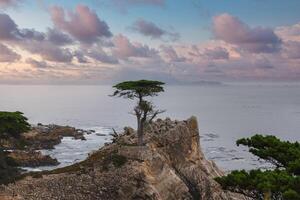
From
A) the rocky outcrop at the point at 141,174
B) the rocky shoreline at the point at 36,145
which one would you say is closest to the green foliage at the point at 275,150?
the rocky outcrop at the point at 141,174

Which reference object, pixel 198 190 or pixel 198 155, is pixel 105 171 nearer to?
pixel 198 190

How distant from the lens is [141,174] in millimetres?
41312

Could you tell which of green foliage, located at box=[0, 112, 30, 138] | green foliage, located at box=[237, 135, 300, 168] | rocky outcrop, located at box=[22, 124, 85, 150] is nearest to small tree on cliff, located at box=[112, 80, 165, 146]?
green foliage, located at box=[0, 112, 30, 138]

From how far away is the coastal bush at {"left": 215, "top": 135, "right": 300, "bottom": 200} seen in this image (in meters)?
18.6

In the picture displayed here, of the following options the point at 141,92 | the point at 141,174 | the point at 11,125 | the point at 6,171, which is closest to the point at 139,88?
the point at 141,92

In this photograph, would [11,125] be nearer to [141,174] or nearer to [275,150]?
[141,174]

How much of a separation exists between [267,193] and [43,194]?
913 inches

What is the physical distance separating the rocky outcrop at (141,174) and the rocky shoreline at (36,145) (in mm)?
7544

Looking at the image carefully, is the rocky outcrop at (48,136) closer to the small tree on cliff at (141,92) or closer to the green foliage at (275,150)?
the small tree on cliff at (141,92)

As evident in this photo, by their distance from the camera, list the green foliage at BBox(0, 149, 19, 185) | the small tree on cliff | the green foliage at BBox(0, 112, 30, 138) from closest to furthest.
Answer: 1. the green foliage at BBox(0, 149, 19, 185)
2. the green foliage at BBox(0, 112, 30, 138)
3. the small tree on cliff

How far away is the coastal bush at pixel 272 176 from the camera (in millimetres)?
18609

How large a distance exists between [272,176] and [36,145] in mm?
93557

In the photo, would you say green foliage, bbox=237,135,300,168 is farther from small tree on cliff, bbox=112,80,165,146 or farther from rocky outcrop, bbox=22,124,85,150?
rocky outcrop, bbox=22,124,85,150

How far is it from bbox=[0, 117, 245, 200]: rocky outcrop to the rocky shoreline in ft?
24.8
